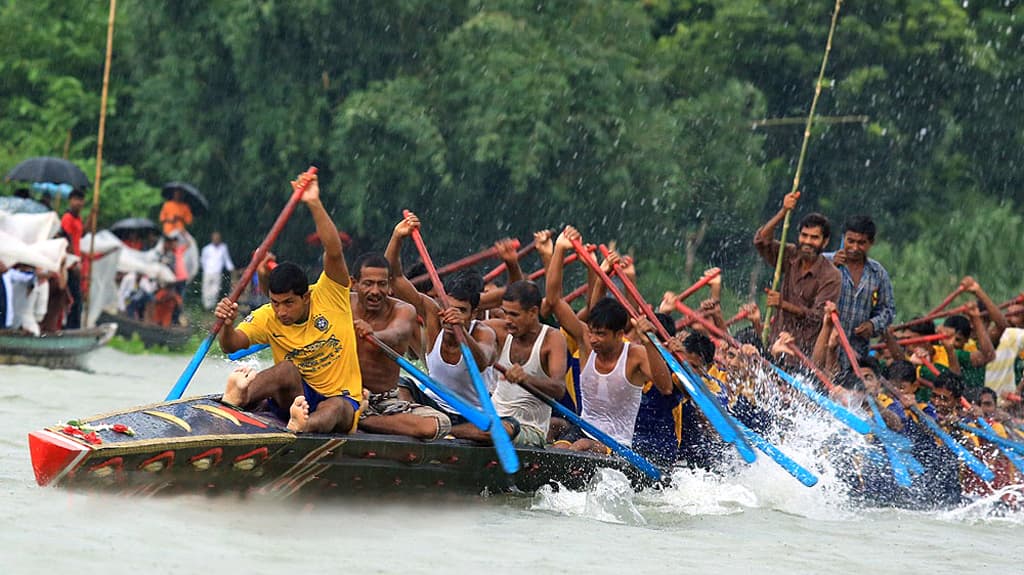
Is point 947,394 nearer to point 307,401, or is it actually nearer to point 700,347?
point 700,347

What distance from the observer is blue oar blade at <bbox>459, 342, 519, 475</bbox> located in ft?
23.5

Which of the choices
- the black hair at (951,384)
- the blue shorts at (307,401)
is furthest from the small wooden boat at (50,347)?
the black hair at (951,384)

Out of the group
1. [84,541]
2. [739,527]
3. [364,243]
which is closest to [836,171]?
[364,243]

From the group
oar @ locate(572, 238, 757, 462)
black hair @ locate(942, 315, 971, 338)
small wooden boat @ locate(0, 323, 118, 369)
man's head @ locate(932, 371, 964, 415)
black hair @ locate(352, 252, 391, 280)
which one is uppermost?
black hair @ locate(352, 252, 391, 280)

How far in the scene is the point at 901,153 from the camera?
21203 millimetres

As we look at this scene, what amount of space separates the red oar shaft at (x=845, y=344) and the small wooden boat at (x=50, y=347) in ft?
23.4

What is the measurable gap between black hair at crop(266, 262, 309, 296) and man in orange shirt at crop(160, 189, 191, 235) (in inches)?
455

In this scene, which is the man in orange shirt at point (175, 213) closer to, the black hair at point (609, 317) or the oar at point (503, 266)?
the oar at point (503, 266)

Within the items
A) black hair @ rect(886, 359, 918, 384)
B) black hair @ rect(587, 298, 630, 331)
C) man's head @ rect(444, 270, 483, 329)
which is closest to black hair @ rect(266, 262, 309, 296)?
man's head @ rect(444, 270, 483, 329)

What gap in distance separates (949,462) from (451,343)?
9.92ft

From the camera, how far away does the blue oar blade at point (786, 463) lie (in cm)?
780

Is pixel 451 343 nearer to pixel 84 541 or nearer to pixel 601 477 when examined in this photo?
pixel 601 477

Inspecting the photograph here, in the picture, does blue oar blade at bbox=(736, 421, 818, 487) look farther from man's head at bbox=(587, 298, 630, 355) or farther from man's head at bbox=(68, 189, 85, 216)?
man's head at bbox=(68, 189, 85, 216)

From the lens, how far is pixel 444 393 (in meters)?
7.30
